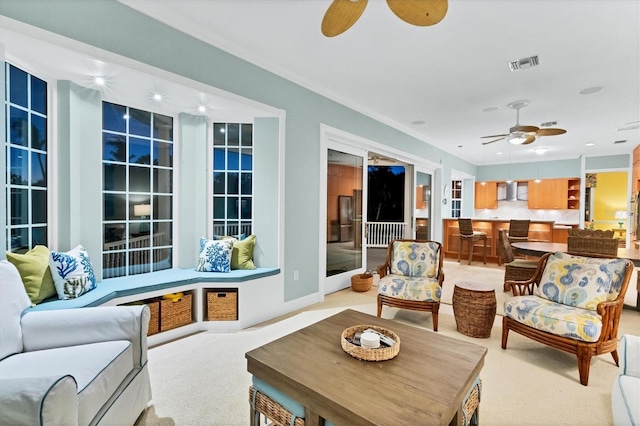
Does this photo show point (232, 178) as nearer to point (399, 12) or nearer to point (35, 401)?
point (399, 12)

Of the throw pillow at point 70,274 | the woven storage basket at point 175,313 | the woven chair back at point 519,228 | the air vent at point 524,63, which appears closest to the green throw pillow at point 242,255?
the woven storage basket at point 175,313

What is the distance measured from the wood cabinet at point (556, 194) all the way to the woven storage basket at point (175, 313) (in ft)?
32.9

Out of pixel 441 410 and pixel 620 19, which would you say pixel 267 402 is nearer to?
pixel 441 410

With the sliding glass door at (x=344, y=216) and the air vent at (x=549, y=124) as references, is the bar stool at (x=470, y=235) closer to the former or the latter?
the air vent at (x=549, y=124)

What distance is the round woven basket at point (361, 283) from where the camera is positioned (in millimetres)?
4668

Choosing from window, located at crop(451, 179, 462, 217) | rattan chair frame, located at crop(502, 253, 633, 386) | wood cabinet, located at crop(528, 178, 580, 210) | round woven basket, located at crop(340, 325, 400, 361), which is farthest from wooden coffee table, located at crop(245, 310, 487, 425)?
wood cabinet, located at crop(528, 178, 580, 210)

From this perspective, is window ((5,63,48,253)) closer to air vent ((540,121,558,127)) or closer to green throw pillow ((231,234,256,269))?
green throw pillow ((231,234,256,269))

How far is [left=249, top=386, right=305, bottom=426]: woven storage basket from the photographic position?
146 cm

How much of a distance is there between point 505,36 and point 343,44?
1.50m

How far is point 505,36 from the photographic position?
280 centimetres

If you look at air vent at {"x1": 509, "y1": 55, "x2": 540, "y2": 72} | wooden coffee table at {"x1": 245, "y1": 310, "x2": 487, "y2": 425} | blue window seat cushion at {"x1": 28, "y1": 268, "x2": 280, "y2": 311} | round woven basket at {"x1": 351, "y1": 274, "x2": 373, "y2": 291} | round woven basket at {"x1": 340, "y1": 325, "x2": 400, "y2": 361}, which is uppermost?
air vent at {"x1": 509, "y1": 55, "x2": 540, "y2": 72}

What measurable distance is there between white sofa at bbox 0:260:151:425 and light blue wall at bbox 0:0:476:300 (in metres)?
1.22

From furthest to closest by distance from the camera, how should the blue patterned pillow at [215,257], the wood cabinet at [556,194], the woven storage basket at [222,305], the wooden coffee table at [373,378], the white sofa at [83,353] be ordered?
the wood cabinet at [556,194] → the blue patterned pillow at [215,257] → the woven storage basket at [222,305] → the white sofa at [83,353] → the wooden coffee table at [373,378]

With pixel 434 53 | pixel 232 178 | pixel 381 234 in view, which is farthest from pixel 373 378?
pixel 381 234
